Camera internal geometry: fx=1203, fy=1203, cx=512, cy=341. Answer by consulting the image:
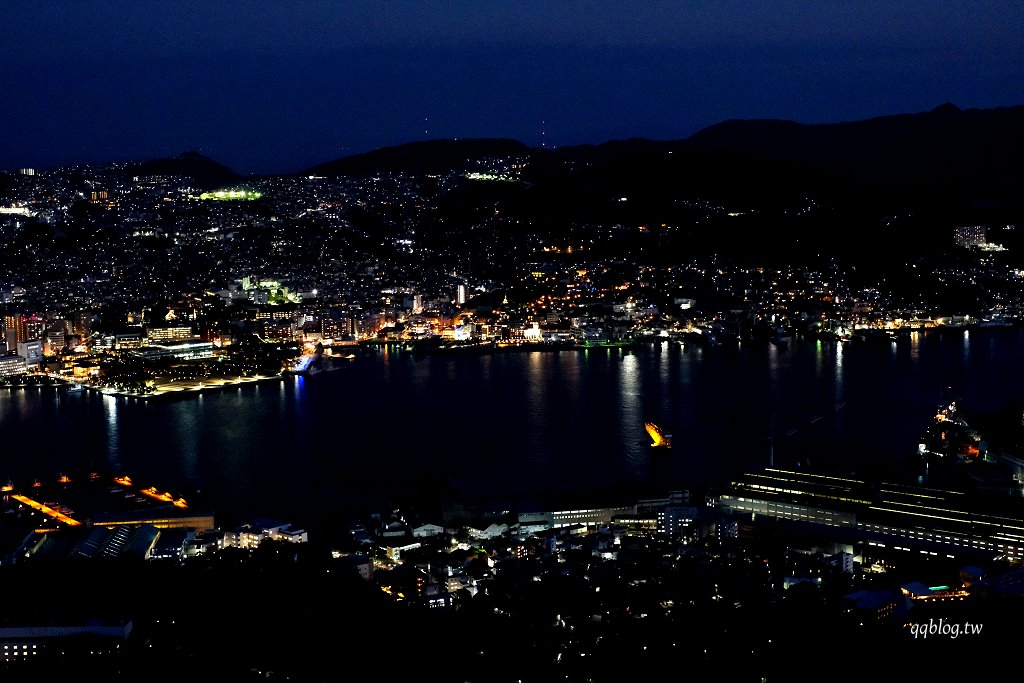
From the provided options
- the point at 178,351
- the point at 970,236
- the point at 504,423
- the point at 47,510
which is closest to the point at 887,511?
the point at 504,423

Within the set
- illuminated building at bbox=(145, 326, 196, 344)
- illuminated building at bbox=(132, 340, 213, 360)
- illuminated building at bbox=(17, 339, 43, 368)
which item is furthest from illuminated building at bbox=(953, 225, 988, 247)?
illuminated building at bbox=(17, 339, 43, 368)

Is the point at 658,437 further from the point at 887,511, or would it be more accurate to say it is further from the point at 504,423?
the point at 887,511

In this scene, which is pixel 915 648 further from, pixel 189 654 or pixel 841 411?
pixel 841 411

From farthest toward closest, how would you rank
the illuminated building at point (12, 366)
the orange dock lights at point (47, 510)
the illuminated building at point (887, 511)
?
the illuminated building at point (12, 366) → the orange dock lights at point (47, 510) → the illuminated building at point (887, 511)

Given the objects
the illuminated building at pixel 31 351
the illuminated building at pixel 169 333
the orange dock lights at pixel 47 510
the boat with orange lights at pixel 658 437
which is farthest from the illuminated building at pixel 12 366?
the boat with orange lights at pixel 658 437

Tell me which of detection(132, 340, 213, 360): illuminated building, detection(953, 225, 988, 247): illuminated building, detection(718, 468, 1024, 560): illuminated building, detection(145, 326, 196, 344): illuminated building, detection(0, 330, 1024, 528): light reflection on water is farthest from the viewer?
detection(953, 225, 988, 247): illuminated building

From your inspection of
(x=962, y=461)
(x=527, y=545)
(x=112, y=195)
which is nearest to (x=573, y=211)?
(x=112, y=195)

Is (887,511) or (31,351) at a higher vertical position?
(31,351)

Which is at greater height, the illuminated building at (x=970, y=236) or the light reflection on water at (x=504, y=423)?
the illuminated building at (x=970, y=236)

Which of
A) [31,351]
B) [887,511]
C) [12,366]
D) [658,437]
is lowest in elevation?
[887,511]

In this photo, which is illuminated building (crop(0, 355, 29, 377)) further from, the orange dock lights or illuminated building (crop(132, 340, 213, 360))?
the orange dock lights

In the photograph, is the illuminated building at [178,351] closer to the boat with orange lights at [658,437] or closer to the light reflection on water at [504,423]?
the light reflection on water at [504,423]
